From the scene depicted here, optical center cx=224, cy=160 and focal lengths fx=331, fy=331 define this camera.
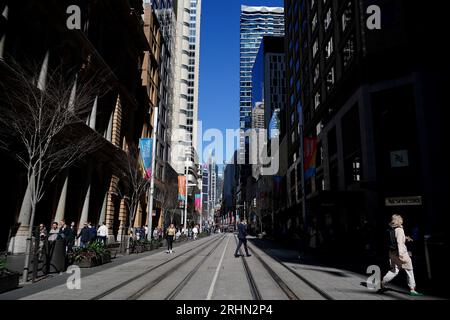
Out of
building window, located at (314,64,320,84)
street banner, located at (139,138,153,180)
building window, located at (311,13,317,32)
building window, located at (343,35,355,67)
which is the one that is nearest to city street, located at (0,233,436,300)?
street banner, located at (139,138,153,180)

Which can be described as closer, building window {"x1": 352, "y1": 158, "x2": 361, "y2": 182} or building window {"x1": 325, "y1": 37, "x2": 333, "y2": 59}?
building window {"x1": 352, "y1": 158, "x2": 361, "y2": 182}

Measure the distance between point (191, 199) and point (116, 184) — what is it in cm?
7225

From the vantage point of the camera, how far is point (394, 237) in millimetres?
8484

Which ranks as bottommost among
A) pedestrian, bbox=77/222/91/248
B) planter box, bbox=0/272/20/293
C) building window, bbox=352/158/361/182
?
planter box, bbox=0/272/20/293

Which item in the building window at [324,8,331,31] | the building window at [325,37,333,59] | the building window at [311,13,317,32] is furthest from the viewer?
the building window at [311,13,317,32]

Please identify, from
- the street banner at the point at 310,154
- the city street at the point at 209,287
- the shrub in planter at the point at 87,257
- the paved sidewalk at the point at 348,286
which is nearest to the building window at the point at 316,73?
the street banner at the point at 310,154

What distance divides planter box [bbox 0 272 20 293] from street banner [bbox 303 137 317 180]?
17247 millimetres

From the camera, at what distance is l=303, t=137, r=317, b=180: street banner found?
22331 millimetres

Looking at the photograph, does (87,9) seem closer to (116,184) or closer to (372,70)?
(116,184)

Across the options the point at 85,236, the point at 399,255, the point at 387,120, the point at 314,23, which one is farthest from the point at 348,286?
the point at 314,23

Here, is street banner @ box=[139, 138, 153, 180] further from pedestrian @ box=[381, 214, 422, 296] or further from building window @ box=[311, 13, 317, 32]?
building window @ box=[311, 13, 317, 32]

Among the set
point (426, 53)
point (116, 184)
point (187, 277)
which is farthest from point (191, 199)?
point (187, 277)

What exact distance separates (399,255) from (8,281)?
10295mm

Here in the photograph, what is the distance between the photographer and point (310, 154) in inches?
918
